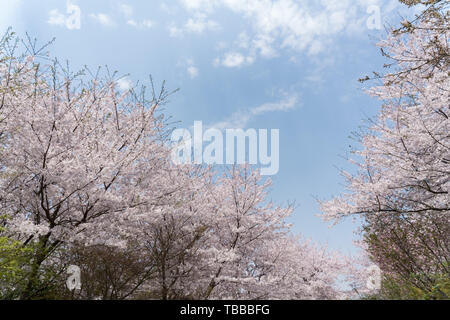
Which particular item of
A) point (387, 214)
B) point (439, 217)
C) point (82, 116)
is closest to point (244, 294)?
point (387, 214)

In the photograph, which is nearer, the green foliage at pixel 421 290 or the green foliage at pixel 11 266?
the green foliage at pixel 11 266

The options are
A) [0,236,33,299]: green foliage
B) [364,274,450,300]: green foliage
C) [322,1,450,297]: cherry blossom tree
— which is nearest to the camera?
[0,236,33,299]: green foliage

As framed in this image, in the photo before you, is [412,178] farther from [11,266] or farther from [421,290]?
[11,266]

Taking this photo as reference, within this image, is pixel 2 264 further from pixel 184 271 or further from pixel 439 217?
pixel 439 217

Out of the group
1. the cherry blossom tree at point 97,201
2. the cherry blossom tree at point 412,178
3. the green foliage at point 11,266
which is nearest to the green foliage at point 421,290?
the cherry blossom tree at point 412,178

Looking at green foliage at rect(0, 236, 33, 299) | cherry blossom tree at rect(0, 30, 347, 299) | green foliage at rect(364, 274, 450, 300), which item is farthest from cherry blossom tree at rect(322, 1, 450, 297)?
green foliage at rect(0, 236, 33, 299)

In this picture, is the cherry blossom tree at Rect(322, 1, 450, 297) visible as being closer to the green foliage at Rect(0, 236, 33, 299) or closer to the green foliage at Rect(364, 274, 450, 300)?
the green foliage at Rect(364, 274, 450, 300)

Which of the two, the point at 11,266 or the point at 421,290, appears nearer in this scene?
the point at 11,266

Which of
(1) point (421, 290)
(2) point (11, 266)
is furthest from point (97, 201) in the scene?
(1) point (421, 290)

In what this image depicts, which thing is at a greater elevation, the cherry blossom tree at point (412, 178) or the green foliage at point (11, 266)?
the cherry blossom tree at point (412, 178)

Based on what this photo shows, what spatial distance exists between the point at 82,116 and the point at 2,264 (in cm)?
457

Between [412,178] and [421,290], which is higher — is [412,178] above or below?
above

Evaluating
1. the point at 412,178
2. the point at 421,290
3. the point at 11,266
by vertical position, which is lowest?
the point at 421,290

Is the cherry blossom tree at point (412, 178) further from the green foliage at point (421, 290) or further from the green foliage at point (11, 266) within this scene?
the green foliage at point (11, 266)
